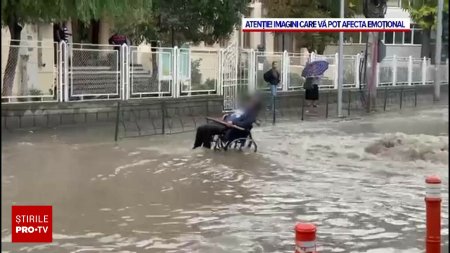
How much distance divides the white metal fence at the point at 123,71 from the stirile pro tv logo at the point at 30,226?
7.10 m

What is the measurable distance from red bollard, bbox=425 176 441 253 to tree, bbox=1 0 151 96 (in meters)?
3.61

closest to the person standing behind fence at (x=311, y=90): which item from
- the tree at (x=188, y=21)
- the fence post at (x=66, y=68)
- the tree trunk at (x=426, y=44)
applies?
the tree at (x=188, y=21)

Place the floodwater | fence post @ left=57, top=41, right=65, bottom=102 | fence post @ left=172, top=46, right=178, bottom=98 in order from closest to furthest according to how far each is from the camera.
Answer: the floodwater, fence post @ left=57, top=41, right=65, bottom=102, fence post @ left=172, top=46, right=178, bottom=98

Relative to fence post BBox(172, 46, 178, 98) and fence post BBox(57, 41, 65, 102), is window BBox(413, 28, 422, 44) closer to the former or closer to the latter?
fence post BBox(172, 46, 178, 98)

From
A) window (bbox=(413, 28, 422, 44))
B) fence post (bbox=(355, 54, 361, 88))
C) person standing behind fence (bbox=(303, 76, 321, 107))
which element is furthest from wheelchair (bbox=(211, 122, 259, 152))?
window (bbox=(413, 28, 422, 44))

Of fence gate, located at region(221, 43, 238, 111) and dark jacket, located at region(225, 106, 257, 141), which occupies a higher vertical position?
fence gate, located at region(221, 43, 238, 111)

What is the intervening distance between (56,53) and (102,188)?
736 centimetres

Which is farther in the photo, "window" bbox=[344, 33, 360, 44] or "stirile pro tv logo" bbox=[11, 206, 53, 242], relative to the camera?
"window" bbox=[344, 33, 360, 44]

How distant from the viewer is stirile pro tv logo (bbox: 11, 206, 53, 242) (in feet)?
19.0

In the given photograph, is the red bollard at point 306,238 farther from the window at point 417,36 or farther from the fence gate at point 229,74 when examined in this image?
the window at point 417,36

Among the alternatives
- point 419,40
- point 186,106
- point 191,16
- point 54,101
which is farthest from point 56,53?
point 419,40

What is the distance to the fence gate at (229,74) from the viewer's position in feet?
66.9

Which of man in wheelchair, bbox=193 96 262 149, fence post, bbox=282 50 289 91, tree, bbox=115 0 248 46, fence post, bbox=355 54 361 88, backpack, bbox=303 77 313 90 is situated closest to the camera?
man in wheelchair, bbox=193 96 262 149

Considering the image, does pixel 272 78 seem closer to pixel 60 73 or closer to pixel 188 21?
pixel 188 21
